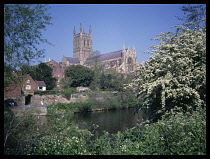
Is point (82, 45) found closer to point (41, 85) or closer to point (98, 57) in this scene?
point (98, 57)

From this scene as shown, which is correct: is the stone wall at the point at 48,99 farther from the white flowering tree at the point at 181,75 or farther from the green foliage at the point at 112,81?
the white flowering tree at the point at 181,75

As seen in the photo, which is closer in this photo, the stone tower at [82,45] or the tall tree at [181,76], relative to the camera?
the tall tree at [181,76]

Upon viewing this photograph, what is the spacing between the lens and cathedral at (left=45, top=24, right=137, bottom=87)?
61.0 meters

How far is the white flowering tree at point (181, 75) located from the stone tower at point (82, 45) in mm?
90292

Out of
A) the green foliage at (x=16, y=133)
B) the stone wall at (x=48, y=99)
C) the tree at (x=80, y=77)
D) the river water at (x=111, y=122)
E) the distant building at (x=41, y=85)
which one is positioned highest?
the tree at (x=80, y=77)

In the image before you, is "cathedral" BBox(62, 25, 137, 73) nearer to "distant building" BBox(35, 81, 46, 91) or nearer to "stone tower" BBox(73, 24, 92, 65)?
"stone tower" BBox(73, 24, 92, 65)

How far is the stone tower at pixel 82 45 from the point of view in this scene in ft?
327

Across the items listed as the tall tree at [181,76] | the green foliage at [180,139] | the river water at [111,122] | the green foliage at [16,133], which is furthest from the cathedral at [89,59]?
the green foliage at [180,139]

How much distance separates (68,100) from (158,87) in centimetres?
3223

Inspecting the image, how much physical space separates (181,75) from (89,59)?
60938 mm

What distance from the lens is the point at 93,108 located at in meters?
36.0

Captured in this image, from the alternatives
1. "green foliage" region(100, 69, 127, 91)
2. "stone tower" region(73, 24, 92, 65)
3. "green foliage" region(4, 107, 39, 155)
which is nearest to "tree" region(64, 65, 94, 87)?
"green foliage" region(100, 69, 127, 91)
